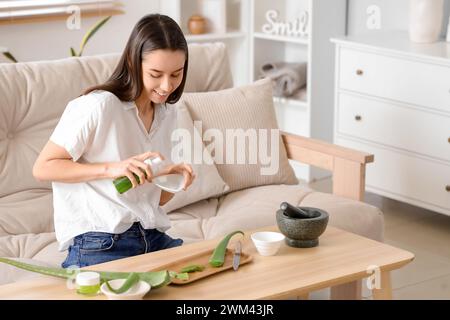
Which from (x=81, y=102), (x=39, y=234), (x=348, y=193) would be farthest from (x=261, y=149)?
(x=81, y=102)

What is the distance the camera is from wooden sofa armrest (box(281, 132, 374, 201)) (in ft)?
9.67

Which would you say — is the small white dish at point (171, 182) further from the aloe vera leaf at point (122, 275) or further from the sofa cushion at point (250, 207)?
the sofa cushion at point (250, 207)

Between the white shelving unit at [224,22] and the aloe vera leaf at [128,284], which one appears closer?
the aloe vera leaf at [128,284]

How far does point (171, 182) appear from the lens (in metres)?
2.15

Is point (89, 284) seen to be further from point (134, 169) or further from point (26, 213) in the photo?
point (26, 213)

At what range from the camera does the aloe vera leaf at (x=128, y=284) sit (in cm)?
186

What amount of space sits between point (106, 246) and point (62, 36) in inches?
97.6

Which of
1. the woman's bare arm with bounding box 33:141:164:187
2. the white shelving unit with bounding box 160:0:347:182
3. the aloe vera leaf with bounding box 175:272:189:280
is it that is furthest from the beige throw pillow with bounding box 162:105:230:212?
the white shelving unit with bounding box 160:0:347:182

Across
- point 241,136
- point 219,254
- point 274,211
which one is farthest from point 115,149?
point 241,136

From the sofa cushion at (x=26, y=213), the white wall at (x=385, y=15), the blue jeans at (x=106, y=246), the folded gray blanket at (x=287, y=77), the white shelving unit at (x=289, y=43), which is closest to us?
the blue jeans at (x=106, y=246)

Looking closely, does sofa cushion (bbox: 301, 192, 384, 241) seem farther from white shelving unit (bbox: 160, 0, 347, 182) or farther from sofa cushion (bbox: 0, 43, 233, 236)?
white shelving unit (bbox: 160, 0, 347, 182)

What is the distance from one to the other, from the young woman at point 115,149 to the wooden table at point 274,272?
130 millimetres

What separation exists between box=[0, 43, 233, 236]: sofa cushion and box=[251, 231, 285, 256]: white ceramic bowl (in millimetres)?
920

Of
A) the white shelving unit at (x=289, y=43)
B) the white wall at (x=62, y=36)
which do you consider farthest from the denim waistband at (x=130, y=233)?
the white shelving unit at (x=289, y=43)
